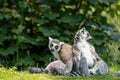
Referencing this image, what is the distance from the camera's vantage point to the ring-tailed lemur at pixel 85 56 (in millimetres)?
9281

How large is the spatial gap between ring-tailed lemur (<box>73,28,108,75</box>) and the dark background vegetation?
2.24 m

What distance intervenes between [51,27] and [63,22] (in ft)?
1.05

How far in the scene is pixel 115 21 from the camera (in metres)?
14.9

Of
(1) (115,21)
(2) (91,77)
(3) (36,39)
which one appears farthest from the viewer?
(1) (115,21)

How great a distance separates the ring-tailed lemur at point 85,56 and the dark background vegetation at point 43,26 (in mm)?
2237

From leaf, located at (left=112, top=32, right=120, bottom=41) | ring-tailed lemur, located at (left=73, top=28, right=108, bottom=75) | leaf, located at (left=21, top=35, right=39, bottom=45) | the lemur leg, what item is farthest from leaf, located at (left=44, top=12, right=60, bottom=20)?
the lemur leg

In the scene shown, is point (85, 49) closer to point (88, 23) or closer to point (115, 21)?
point (88, 23)

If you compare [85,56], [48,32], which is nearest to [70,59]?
[85,56]

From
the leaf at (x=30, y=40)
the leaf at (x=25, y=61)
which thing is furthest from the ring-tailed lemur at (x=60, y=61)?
the leaf at (x=30, y=40)

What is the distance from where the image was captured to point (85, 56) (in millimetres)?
→ 9375

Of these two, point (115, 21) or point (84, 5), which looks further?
point (115, 21)

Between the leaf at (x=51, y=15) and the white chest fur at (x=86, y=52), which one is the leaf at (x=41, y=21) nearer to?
the leaf at (x=51, y=15)

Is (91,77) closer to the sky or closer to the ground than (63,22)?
closer to the ground

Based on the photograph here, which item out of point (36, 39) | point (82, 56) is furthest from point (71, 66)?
point (36, 39)
